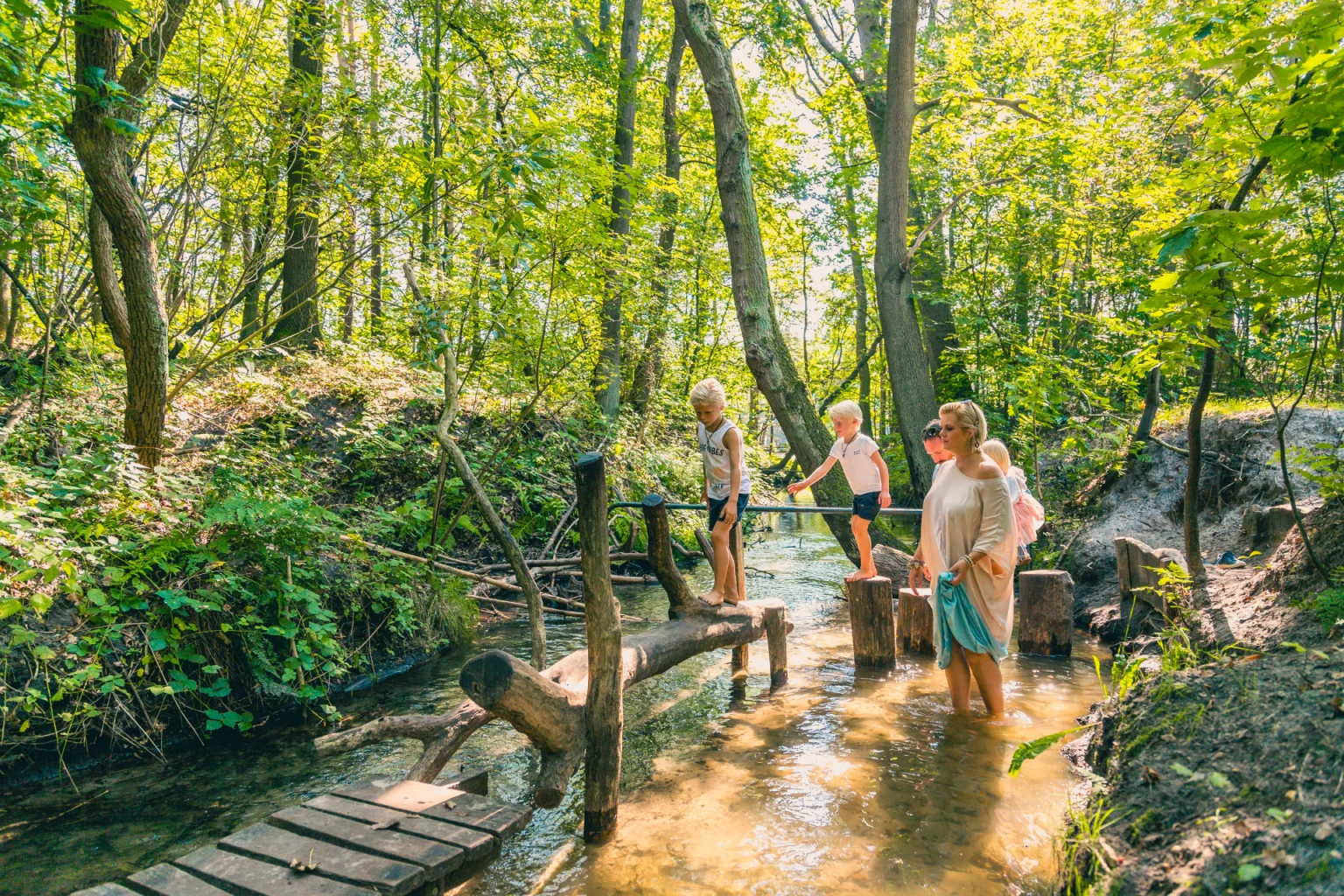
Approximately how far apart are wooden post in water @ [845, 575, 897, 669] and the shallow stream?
0.70 feet

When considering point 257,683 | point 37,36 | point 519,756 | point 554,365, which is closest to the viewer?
point 37,36

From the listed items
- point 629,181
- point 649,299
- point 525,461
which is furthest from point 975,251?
point 525,461

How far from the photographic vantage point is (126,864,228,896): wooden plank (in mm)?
2744

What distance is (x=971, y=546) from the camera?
4965 millimetres

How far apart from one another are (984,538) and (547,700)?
293 centimetres

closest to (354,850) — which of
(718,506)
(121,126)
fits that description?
(718,506)

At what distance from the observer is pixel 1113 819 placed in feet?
9.23

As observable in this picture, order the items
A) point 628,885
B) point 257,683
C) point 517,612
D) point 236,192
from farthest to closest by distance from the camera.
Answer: point 517,612 < point 236,192 < point 257,683 < point 628,885

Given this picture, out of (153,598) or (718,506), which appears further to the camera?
(718,506)

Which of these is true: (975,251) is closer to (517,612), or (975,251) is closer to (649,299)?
(649,299)

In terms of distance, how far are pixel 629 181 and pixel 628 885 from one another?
304 inches

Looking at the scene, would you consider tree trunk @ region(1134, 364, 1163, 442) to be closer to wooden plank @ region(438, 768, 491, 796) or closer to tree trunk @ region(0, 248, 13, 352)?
wooden plank @ region(438, 768, 491, 796)

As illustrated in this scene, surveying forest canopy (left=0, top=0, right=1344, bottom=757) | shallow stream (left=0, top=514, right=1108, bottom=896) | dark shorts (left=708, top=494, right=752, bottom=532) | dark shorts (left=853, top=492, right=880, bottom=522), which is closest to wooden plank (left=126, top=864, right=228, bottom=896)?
shallow stream (left=0, top=514, right=1108, bottom=896)

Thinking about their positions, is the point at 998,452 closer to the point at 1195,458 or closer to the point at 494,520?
the point at 1195,458
